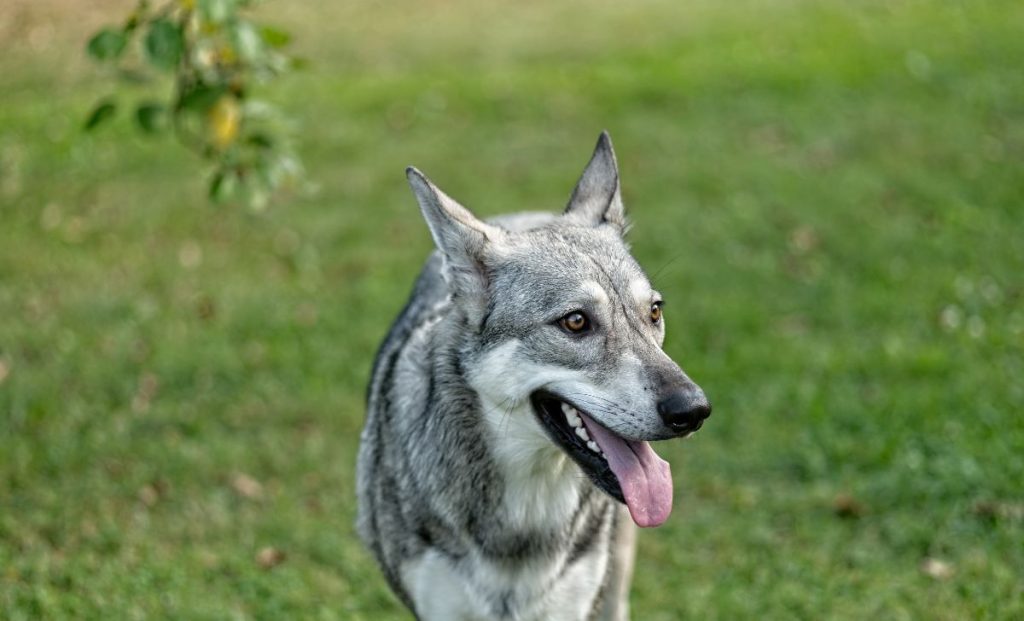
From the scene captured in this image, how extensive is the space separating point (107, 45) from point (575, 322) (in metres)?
2.14

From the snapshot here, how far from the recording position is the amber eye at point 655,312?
13.6 feet

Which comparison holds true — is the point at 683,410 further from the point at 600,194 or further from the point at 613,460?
the point at 600,194

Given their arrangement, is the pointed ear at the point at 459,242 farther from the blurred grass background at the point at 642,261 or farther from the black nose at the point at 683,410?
the blurred grass background at the point at 642,261

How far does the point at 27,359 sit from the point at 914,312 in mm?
6431

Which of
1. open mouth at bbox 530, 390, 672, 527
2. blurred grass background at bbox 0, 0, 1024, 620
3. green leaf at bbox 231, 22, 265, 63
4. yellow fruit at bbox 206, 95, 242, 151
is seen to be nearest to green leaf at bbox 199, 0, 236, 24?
green leaf at bbox 231, 22, 265, 63

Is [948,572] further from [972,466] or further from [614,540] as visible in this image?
[614,540]

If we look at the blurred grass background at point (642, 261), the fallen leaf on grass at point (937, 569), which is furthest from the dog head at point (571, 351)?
the fallen leaf on grass at point (937, 569)

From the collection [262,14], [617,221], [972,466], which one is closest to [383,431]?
[617,221]

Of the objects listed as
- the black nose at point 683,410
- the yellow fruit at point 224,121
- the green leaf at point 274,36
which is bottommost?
the black nose at point 683,410

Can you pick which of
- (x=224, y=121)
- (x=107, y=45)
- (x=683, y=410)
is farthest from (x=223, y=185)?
(x=683, y=410)

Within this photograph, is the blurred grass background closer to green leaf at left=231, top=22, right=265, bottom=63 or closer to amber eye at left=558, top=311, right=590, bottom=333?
amber eye at left=558, top=311, right=590, bottom=333

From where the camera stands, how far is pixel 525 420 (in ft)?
13.3

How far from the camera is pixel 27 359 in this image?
770 cm

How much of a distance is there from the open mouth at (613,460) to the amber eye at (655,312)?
475 millimetres
